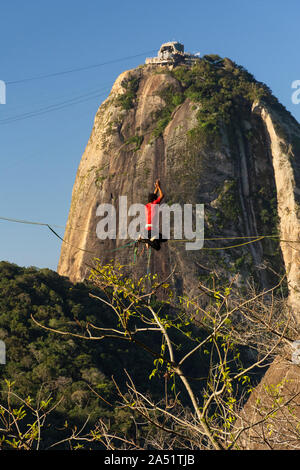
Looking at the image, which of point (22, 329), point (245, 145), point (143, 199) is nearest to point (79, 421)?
point (22, 329)

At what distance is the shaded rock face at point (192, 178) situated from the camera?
2066 inches

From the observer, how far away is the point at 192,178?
5581cm

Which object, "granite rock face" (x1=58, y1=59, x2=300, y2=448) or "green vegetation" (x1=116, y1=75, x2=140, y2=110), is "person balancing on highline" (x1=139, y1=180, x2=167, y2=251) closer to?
"granite rock face" (x1=58, y1=59, x2=300, y2=448)

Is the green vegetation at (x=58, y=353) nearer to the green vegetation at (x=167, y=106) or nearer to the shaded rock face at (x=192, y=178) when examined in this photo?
the shaded rock face at (x=192, y=178)

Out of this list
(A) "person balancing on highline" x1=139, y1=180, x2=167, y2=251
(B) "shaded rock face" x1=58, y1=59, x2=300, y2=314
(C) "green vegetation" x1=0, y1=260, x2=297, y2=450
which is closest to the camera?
(A) "person balancing on highline" x1=139, y1=180, x2=167, y2=251

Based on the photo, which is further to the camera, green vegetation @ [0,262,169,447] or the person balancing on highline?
green vegetation @ [0,262,169,447]

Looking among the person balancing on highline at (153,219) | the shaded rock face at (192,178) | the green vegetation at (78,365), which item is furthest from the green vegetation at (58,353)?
the person balancing on highline at (153,219)

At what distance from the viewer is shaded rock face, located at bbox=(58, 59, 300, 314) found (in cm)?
5247

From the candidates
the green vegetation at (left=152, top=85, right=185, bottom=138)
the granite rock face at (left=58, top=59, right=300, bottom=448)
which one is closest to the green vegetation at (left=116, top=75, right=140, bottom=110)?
the granite rock face at (left=58, top=59, right=300, bottom=448)

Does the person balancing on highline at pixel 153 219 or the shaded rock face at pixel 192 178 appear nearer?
the person balancing on highline at pixel 153 219

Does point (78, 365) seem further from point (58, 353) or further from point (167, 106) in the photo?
point (167, 106)

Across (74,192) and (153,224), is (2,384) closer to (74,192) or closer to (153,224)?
(153,224)

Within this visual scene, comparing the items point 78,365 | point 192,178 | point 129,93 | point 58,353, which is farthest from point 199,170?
point 78,365
